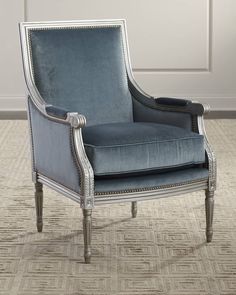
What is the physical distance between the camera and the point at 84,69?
3225mm

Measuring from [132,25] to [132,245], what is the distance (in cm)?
351

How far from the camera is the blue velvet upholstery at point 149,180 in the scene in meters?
2.79

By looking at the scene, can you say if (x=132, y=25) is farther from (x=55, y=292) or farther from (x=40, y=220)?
(x=55, y=292)

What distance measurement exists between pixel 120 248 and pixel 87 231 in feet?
0.91

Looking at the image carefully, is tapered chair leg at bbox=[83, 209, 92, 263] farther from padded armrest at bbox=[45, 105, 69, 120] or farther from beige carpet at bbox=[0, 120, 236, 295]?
padded armrest at bbox=[45, 105, 69, 120]

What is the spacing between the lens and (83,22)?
10.7 ft

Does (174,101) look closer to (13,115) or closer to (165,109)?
(165,109)

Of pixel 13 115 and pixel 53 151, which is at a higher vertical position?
pixel 53 151

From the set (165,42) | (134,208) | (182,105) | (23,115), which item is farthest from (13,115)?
(182,105)

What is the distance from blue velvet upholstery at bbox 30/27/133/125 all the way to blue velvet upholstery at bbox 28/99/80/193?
142mm

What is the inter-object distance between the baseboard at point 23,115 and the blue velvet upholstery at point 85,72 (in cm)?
288

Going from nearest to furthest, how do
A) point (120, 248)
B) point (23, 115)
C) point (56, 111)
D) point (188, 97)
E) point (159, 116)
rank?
1. point (56, 111)
2. point (120, 248)
3. point (159, 116)
4. point (23, 115)
5. point (188, 97)

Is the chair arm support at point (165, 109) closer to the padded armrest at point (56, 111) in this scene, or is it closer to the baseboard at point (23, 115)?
the padded armrest at point (56, 111)

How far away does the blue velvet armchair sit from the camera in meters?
2.80
